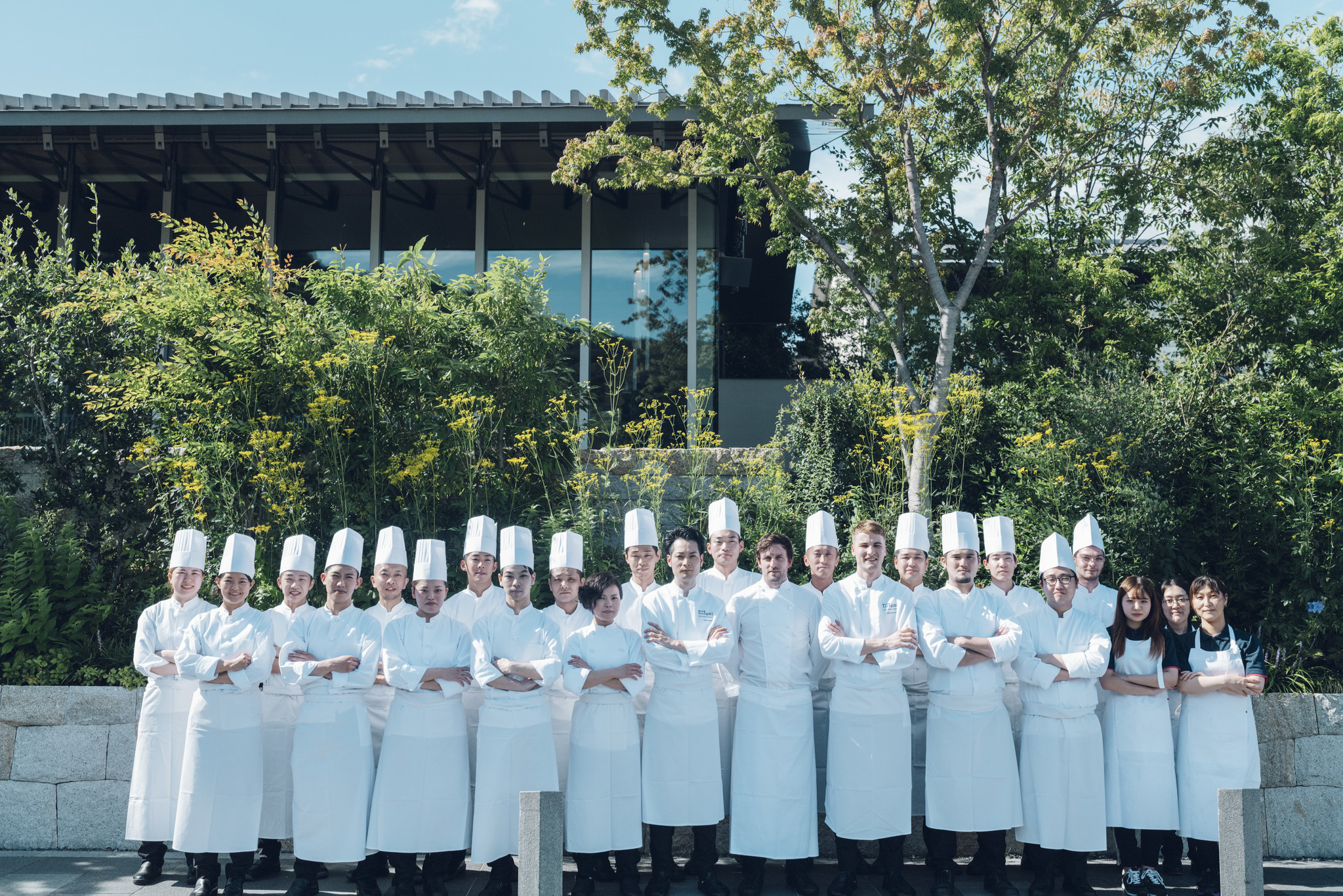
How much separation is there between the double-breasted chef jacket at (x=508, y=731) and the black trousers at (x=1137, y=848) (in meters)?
2.90

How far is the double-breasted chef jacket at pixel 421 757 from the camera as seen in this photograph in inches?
187

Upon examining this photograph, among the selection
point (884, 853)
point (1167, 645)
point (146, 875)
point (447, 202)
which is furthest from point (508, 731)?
point (447, 202)

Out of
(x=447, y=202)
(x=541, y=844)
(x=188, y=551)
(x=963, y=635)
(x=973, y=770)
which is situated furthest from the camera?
(x=447, y=202)

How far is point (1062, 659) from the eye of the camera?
4.82 m

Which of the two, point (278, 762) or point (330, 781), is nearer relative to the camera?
point (330, 781)

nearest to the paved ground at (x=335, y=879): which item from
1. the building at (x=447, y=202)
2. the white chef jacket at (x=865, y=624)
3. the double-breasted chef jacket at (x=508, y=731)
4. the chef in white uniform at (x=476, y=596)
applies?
the double-breasted chef jacket at (x=508, y=731)

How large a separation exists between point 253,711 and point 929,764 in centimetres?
349

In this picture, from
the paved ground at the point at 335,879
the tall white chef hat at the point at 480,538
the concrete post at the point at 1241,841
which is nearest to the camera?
A: the concrete post at the point at 1241,841

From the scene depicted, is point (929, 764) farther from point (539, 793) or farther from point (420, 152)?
point (420, 152)

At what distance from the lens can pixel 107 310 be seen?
23.0ft

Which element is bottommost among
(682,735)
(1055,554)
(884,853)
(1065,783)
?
(884,853)

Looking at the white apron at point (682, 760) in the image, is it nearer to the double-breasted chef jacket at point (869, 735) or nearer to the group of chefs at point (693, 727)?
the group of chefs at point (693, 727)

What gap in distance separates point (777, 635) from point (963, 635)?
0.96m

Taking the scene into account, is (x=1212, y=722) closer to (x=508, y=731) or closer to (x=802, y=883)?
(x=802, y=883)
